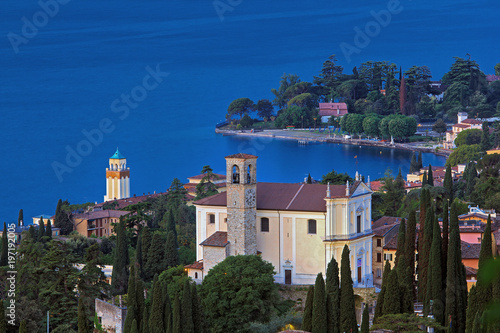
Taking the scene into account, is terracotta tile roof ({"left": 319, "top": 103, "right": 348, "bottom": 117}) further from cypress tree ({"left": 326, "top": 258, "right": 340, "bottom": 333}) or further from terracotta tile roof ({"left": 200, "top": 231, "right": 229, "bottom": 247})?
cypress tree ({"left": 326, "top": 258, "right": 340, "bottom": 333})

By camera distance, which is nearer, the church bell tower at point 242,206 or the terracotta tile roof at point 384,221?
the church bell tower at point 242,206

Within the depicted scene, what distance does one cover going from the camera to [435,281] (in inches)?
987

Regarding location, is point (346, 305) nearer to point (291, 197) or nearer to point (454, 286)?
point (454, 286)

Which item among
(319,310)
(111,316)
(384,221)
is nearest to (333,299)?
(319,310)

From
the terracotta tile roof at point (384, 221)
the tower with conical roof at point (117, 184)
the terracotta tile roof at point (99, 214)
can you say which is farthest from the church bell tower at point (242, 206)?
the tower with conical roof at point (117, 184)

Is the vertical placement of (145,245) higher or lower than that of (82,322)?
higher

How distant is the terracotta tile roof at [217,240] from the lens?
3012 centimetres

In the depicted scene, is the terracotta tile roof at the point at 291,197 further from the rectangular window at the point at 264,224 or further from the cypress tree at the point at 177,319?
the cypress tree at the point at 177,319

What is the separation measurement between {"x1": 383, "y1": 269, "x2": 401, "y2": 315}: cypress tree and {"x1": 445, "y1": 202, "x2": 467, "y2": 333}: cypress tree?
4.13 ft

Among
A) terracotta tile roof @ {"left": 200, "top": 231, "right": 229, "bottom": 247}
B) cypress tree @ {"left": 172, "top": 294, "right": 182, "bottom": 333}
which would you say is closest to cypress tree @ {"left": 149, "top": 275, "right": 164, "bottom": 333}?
cypress tree @ {"left": 172, "top": 294, "right": 182, "bottom": 333}

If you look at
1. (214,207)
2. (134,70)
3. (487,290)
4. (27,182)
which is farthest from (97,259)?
(134,70)

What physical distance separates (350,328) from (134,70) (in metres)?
154

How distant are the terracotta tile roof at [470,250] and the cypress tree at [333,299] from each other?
643cm

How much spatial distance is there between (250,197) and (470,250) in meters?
6.42
